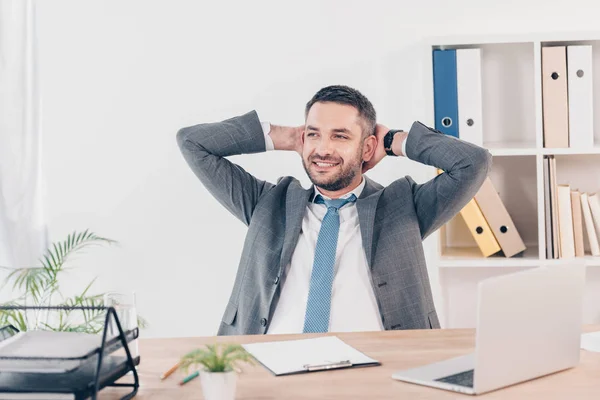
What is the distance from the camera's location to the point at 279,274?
2541 millimetres

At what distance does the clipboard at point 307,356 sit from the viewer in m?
1.70

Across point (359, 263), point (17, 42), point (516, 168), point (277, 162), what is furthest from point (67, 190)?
point (516, 168)

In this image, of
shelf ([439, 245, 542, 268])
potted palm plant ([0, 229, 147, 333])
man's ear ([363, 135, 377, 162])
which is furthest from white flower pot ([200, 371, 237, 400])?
shelf ([439, 245, 542, 268])

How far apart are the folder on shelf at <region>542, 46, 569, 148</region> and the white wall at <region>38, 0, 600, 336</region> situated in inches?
11.3

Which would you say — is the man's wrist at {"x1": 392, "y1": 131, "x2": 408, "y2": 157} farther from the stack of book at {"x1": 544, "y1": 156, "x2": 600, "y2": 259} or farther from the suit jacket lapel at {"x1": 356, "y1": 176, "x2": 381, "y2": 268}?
the stack of book at {"x1": 544, "y1": 156, "x2": 600, "y2": 259}

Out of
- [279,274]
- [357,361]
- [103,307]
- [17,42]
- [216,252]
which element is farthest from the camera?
[216,252]

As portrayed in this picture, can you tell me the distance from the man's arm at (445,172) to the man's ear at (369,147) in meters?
0.11

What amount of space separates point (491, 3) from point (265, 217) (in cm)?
146

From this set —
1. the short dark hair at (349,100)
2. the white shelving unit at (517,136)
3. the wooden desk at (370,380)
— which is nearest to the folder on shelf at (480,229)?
the white shelving unit at (517,136)

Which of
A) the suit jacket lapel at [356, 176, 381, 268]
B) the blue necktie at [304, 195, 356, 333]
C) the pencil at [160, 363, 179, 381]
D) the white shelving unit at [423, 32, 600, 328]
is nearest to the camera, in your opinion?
the pencil at [160, 363, 179, 381]

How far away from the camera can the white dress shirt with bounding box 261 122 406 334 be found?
2.50 metres

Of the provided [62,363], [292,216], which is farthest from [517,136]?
[62,363]

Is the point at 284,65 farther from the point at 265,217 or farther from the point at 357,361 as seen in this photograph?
the point at 357,361

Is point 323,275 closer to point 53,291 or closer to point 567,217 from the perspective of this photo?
point 567,217
